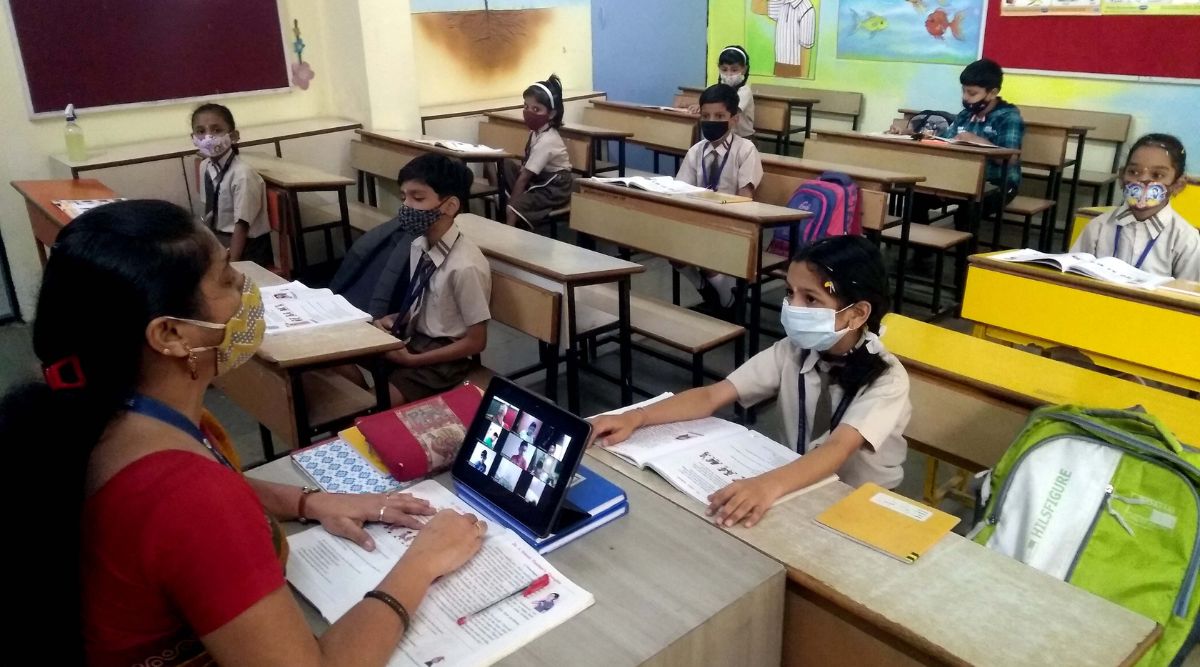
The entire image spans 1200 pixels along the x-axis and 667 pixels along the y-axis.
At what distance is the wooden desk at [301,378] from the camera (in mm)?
2146

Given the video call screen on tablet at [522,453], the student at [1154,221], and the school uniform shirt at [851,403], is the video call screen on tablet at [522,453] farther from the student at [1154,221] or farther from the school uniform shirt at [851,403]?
the student at [1154,221]

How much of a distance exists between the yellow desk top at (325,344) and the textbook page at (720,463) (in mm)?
1037

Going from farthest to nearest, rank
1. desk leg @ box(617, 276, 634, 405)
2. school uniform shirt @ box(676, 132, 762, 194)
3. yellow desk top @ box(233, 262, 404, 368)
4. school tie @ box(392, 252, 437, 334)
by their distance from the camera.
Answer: school uniform shirt @ box(676, 132, 762, 194), desk leg @ box(617, 276, 634, 405), school tie @ box(392, 252, 437, 334), yellow desk top @ box(233, 262, 404, 368)

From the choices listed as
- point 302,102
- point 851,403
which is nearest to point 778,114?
point 302,102

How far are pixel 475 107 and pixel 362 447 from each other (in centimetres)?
477

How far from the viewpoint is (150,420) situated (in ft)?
3.04

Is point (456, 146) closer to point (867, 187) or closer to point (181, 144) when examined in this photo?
point (181, 144)

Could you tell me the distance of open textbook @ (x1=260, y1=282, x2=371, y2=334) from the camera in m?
2.35

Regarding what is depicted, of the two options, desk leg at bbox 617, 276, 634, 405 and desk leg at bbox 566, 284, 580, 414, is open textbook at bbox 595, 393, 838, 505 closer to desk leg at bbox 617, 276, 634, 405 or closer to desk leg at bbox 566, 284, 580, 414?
desk leg at bbox 566, 284, 580, 414

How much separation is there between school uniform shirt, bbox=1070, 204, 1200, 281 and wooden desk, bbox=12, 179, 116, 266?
13.5ft

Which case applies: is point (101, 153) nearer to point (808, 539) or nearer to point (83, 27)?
point (83, 27)

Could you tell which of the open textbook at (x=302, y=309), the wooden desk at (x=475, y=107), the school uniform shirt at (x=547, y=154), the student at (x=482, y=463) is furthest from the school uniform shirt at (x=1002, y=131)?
the student at (x=482, y=463)

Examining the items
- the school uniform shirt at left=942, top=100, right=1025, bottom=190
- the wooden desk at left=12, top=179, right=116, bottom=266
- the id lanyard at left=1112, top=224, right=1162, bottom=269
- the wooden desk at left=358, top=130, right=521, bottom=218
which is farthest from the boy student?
the wooden desk at left=12, top=179, right=116, bottom=266

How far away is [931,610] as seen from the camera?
3.54 ft
